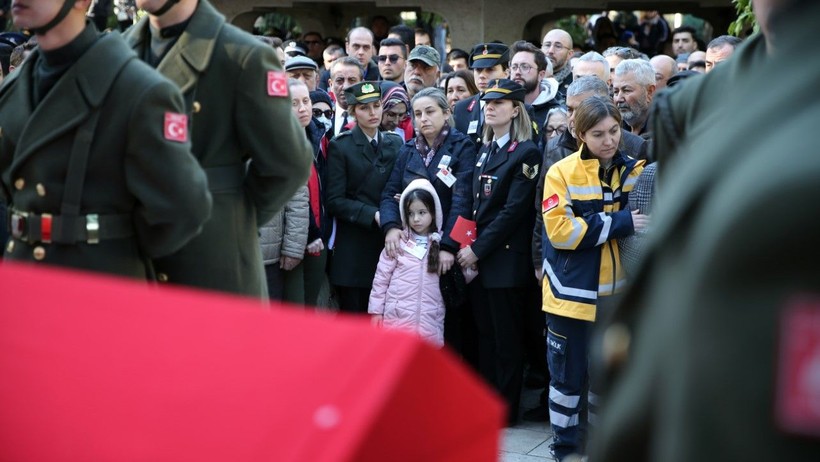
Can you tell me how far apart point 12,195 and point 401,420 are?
2442 millimetres

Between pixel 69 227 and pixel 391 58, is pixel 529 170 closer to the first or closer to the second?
pixel 69 227

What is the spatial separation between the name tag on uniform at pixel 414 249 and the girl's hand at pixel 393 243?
4 cm

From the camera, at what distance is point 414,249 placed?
7.10m

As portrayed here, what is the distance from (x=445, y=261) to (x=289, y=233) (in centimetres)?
96

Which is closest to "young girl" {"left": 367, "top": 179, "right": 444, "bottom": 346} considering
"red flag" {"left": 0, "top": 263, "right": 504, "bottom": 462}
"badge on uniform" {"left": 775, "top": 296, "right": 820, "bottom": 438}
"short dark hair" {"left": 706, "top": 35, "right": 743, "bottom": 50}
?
"short dark hair" {"left": 706, "top": 35, "right": 743, "bottom": 50}

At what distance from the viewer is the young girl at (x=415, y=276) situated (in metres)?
7.01

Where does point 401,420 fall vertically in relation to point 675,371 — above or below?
below

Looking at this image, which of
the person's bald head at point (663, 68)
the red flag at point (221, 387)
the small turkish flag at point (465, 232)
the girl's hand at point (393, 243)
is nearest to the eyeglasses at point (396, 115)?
the girl's hand at point (393, 243)

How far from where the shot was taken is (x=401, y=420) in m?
1.51

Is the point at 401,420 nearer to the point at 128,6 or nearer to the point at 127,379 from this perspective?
the point at 127,379

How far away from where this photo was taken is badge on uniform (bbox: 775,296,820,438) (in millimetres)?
867

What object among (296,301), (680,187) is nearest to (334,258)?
(296,301)

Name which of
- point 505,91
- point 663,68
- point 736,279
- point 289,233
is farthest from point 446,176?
point 736,279

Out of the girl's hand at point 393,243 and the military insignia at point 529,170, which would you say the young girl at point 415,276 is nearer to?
the girl's hand at point 393,243
